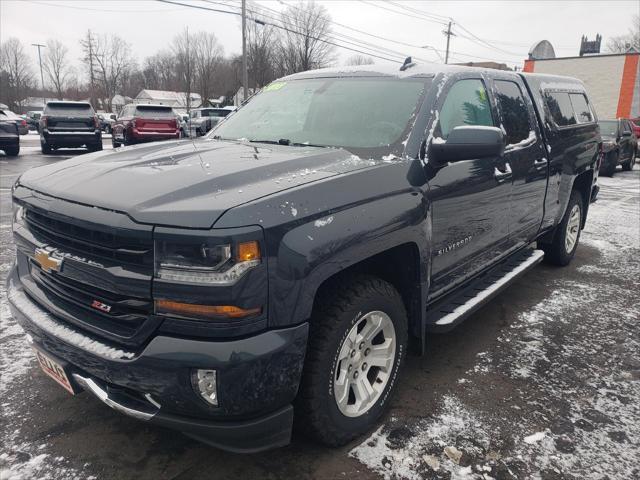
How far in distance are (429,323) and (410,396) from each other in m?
0.45

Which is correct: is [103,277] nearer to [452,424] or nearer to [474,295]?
Result: [452,424]

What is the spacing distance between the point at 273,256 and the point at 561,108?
13.5 ft

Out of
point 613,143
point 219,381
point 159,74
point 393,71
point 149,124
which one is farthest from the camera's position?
point 159,74

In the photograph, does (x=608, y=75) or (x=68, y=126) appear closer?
(x=68, y=126)

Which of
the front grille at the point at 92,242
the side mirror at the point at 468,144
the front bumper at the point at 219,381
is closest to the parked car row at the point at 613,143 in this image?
the side mirror at the point at 468,144

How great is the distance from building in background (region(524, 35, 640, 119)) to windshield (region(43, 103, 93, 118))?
25150 mm

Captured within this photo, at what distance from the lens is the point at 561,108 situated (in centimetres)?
484

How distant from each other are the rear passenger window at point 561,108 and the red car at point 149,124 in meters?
14.0

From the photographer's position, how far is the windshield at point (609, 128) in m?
14.4

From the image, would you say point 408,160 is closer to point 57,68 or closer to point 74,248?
point 74,248

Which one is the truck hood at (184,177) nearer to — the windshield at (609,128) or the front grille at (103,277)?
the front grille at (103,277)

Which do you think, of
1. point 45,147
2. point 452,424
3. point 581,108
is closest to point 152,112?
point 45,147

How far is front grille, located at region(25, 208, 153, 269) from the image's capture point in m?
1.89

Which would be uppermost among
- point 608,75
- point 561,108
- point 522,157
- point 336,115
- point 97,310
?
point 608,75
